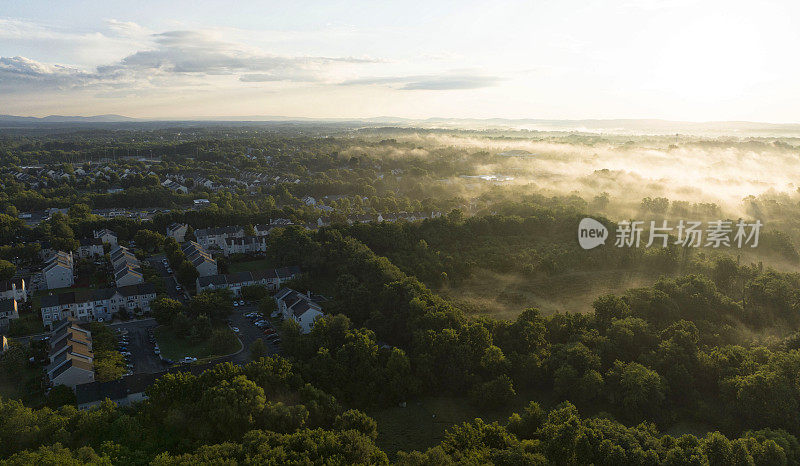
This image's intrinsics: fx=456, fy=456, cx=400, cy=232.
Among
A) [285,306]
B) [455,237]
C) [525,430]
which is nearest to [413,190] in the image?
[455,237]

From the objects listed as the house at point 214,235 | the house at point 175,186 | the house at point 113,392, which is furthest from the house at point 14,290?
the house at point 175,186

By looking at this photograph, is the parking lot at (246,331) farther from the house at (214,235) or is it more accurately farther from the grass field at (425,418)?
the house at (214,235)

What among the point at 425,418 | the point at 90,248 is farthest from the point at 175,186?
the point at 425,418

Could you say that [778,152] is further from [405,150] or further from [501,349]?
[501,349]

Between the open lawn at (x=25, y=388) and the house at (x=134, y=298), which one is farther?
the house at (x=134, y=298)

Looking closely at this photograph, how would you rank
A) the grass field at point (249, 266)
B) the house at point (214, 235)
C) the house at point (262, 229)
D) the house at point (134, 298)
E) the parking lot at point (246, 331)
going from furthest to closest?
the house at point (262, 229) → the house at point (214, 235) → the grass field at point (249, 266) → the house at point (134, 298) → the parking lot at point (246, 331)
